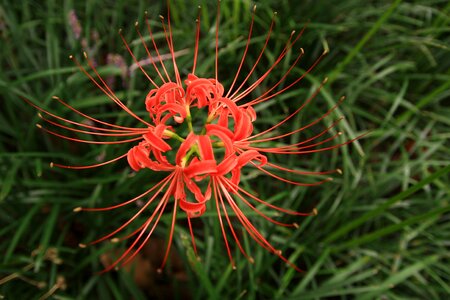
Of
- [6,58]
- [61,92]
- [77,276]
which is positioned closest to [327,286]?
[77,276]

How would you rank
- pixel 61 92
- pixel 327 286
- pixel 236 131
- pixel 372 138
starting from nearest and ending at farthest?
1. pixel 236 131
2. pixel 327 286
3. pixel 61 92
4. pixel 372 138

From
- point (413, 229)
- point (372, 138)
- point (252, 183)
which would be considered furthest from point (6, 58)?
point (413, 229)

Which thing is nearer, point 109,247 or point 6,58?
point 109,247

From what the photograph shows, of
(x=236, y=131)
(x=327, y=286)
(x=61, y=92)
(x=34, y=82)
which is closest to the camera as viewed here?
(x=236, y=131)

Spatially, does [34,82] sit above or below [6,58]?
below

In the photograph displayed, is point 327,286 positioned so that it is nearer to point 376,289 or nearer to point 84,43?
point 376,289

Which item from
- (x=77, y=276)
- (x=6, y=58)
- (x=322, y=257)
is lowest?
(x=322, y=257)
